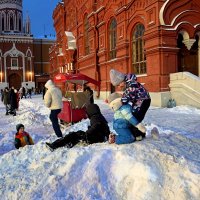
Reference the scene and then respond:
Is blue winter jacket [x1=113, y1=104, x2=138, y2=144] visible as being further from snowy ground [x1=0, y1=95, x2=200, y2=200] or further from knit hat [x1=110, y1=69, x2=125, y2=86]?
knit hat [x1=110, y1=69, x2=125, y2=86]

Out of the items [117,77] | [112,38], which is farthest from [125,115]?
[112,38]

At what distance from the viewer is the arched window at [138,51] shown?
16719 mm

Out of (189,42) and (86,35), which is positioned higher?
(86,35)

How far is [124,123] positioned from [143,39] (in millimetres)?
11693

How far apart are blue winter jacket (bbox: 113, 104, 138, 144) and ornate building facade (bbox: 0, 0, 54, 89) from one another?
160ft

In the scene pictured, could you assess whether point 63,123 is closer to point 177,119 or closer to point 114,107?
point 177,119

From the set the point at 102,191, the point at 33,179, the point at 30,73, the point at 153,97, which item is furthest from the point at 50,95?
the point at 30,73

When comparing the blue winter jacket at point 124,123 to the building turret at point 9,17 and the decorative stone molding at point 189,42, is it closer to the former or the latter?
the decorative stone molding at point 189,42

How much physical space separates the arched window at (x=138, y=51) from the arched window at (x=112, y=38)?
3.03 m

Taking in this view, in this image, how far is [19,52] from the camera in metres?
53.2

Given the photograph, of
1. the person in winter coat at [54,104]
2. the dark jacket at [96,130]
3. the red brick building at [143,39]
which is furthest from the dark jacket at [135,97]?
the red brick building at [143,39]

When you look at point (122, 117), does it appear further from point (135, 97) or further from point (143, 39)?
point (143, 39)

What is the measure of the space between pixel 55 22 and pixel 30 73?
728 inches

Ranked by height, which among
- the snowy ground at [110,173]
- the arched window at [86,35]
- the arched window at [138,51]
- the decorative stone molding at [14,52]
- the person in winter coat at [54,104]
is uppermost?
the decorative stone molding at [14,52]
